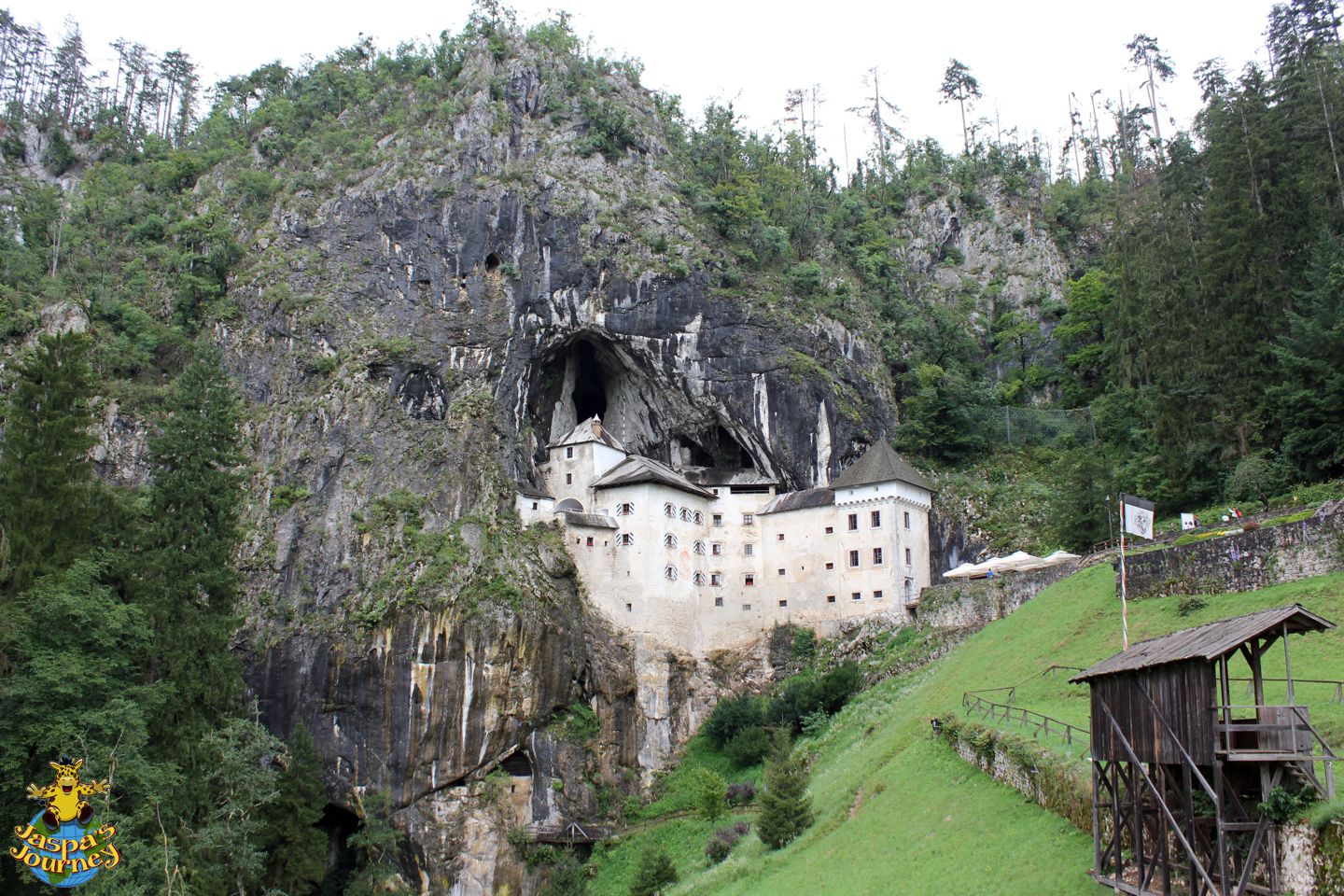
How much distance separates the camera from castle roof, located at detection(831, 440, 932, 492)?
5309cm

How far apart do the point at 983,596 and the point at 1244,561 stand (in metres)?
15.2

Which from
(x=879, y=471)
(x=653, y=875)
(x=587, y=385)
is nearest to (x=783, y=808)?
(x=653, y=875)

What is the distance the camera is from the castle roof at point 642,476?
5425cm

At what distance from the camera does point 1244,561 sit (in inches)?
1205

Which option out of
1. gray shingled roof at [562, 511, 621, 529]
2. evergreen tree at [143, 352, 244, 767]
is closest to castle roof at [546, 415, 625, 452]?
gray shingled roof at [562, 511, 621, 529]

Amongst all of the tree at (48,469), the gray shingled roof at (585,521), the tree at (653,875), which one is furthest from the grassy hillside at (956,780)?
the tree at (48,469)

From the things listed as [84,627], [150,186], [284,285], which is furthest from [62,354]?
[150,186]

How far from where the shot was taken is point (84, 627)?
3234cm

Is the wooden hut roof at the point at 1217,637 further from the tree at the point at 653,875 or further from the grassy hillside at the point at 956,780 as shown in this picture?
the tree at the point at 653,875

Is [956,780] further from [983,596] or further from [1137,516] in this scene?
[983,596]

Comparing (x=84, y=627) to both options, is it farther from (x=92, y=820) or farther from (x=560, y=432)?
(x=560, y=432)

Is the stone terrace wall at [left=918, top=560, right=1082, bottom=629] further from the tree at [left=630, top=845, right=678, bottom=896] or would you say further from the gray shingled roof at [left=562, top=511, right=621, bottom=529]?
the tree at [left=630, top=845, right=678, bottom=896]

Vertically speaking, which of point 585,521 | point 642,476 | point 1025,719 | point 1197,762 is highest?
point 642,476

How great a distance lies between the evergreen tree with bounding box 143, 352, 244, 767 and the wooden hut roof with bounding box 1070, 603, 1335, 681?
28854 mm
